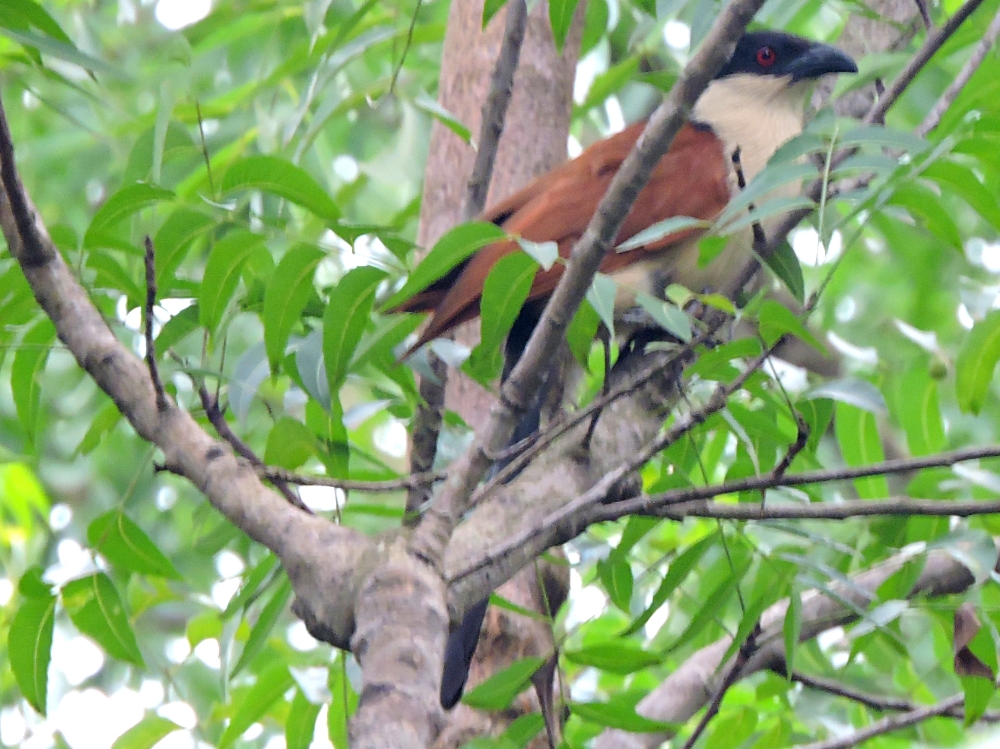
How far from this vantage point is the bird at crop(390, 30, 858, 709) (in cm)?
165

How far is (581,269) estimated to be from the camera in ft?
3.44

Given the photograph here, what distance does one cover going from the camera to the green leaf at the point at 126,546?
1376 mm

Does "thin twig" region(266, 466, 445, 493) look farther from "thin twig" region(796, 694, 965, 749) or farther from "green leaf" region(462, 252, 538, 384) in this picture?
"thin twig" region(796, 694, 965, 749)

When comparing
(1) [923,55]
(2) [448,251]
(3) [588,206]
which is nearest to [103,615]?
A: (2) [448,251]

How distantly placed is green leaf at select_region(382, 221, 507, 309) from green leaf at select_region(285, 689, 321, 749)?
77 centimetres

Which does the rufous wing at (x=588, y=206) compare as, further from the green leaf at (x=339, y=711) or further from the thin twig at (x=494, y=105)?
the green leaf at (x=339, y=711)

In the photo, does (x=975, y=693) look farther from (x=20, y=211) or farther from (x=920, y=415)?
(x=20, y=211)

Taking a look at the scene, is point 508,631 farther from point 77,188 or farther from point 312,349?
point 77,188

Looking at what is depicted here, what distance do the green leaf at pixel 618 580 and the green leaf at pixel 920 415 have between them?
0.41 m

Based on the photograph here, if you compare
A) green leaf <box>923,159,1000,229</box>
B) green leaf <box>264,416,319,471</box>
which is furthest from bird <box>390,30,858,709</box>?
green leaf <box>923,159,1000,229</box>

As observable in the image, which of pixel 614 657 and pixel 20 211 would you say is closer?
pixel 20 211

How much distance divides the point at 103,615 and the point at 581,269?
2.48ft

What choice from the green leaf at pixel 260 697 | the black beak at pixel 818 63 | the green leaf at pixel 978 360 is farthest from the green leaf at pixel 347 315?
the black beak at pixel 818 63

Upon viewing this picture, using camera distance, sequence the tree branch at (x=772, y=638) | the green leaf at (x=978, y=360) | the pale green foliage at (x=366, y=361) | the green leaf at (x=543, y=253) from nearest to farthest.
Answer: the green leaf at (x=543, y=253) → the pale green foliage at (x=366, y=361) → the green leaf at (x=978, y=360) → the tree branch at (x=772, y=638)
